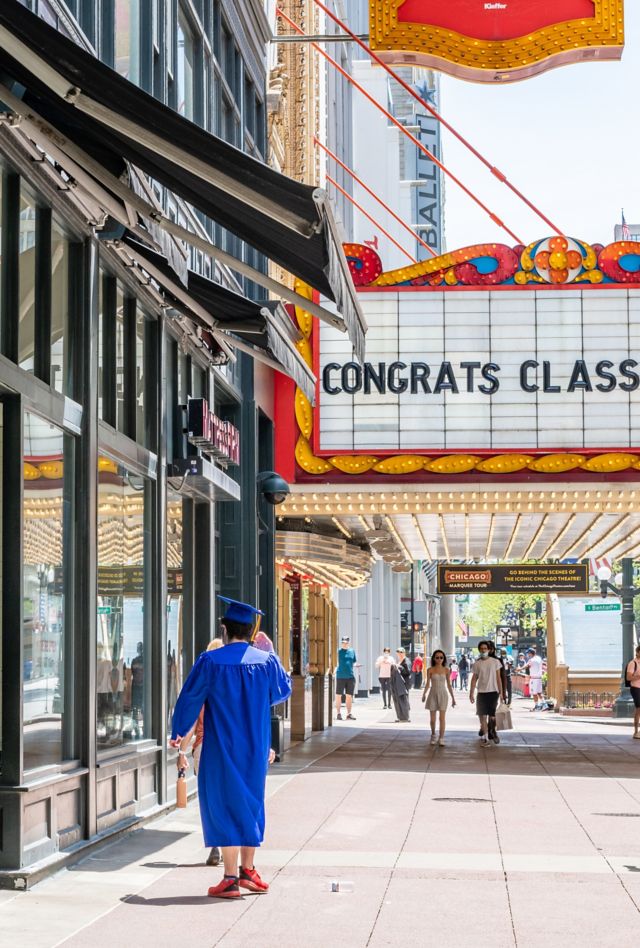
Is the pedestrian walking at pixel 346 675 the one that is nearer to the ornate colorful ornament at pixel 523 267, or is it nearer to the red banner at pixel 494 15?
the ornate colorful ornament at pixel 523 267

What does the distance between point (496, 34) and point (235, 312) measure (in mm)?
11661

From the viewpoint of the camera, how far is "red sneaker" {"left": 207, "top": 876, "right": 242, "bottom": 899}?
351 inches

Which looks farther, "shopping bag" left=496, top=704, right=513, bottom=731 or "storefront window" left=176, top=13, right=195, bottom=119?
"shopping bag" left=496, top=704, right=513, bottom=731

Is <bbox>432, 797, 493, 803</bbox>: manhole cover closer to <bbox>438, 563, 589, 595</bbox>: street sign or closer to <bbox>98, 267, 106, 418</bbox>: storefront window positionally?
<bbox>98, 267, 106, 418</bbox>: storefront window

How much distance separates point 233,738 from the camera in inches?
357

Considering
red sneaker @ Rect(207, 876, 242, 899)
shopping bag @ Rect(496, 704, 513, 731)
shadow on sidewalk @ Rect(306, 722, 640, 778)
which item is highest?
red sneaker @ Rect(207, 876, 242, 899)

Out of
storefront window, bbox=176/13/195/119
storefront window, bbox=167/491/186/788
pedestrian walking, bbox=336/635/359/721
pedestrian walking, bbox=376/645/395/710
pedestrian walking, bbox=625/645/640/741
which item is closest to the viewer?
storefront window, bbox=167/491/186/788

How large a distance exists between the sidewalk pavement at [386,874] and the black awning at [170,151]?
351cm

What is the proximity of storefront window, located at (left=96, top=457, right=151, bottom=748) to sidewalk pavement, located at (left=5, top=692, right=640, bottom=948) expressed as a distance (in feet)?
3.24

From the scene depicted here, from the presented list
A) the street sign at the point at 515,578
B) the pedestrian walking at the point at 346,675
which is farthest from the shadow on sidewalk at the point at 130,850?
the street sign at the point at 515,578

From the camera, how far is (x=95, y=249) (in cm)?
1142

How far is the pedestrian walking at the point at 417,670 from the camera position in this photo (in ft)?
189

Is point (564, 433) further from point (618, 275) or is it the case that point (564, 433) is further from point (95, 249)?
point (95, 249)

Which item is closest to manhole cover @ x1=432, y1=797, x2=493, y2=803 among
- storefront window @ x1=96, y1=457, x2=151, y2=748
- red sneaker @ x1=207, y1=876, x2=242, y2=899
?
storefront window @ x1=96, y1=457, x2=151, y2=748
